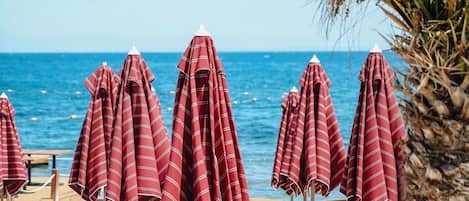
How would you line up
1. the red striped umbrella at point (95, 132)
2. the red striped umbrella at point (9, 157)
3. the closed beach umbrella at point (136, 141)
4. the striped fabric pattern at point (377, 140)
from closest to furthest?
the closed beach umbrella at point (136, 141) → the striped fabric pattern at point (377, 140) → the red striped umbrella at point (95, 132) → the red striped umbrella at point (9, 157)

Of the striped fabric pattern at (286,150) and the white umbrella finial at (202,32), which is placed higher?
the white umbrella finial at (202,32)

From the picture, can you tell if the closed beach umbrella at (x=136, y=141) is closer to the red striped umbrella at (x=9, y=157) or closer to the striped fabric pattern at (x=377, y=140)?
the striped fabric pattern at (x=377, y=140)

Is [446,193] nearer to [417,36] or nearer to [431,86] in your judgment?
[431,86]

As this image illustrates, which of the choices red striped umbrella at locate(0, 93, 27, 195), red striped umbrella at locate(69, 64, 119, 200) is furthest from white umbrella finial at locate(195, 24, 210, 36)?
red striped umbrella at locate(0, 93, 27, 195)

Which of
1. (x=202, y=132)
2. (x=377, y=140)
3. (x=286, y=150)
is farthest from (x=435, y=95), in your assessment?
(x=286, y=150)

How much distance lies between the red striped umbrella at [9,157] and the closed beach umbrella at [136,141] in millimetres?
3514

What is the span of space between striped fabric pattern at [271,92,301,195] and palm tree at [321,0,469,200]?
5.38 meters

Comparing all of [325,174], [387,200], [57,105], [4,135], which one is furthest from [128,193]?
[57,105]

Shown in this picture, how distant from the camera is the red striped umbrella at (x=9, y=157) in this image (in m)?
8.74

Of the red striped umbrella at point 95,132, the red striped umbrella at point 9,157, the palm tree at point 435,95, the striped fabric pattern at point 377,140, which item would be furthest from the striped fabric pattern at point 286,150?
the palm tree at point 435,95

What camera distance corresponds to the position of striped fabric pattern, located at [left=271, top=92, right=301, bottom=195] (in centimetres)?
822

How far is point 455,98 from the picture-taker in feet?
7.34

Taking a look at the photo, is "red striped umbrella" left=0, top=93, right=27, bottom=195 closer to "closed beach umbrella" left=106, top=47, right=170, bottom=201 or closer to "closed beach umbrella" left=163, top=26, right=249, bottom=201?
"closed beach umbrella" left=106, top=47, right=170, bottom=201

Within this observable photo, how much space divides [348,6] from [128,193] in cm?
328
